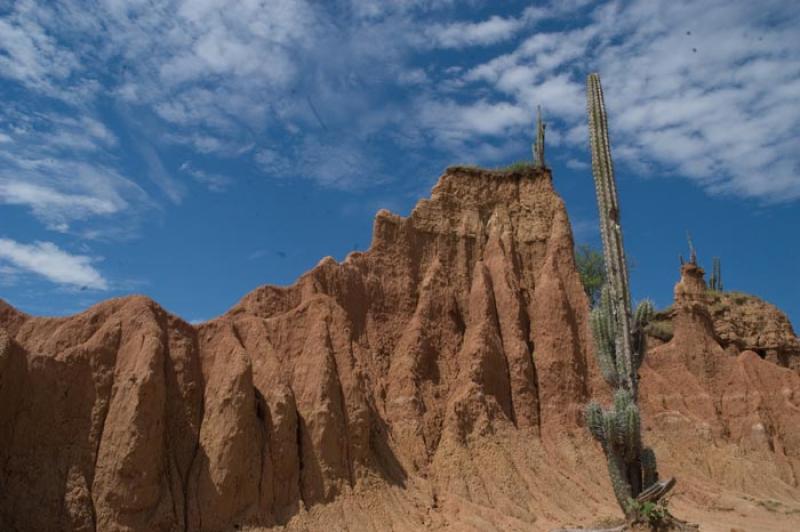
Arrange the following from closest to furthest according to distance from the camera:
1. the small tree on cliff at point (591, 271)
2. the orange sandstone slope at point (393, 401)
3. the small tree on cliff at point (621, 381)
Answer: the orange sandstone slope at point (393, 401), the small tree on cliff at point (621, 381), the small tree on cliff at point (591, 271)

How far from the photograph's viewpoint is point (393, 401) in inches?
1101

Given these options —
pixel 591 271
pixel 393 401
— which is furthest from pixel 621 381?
pixel 591 271

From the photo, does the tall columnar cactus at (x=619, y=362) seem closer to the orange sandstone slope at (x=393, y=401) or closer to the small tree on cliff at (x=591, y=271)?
the orange sandstone slope at (x=393, y=401)

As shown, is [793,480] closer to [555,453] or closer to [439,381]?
[555,453]

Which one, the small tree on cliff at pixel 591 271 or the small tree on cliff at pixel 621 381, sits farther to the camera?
the small tree on cliff at pixel 591 271

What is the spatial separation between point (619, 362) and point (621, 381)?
1.76 ft

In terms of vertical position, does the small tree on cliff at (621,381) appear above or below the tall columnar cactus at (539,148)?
below

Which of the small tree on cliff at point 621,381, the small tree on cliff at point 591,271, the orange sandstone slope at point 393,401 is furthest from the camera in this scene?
the small tree on cliff at point 591,271

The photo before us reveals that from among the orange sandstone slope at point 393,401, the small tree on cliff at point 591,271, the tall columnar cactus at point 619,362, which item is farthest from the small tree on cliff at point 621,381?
the small tree on cliff at point 591,271

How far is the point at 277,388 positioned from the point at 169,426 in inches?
131

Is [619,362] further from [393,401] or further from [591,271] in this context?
[591,271]

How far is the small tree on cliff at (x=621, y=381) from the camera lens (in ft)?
68.8

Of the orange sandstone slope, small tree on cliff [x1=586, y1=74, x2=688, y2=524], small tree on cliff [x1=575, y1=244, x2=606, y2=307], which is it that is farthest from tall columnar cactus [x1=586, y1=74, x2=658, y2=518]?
small tree on cliff [x1=575, y1=244, x2=606, y2=307]

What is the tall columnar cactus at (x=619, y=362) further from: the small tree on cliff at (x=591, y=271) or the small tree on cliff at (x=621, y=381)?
the small tree on cliff at (x=591, y=271)
